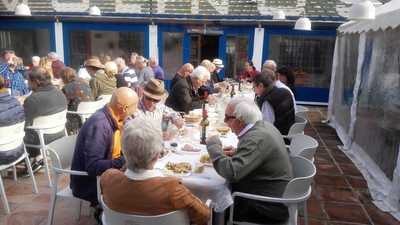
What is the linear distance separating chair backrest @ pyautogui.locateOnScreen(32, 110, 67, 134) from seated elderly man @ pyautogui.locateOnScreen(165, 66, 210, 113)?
151 cm

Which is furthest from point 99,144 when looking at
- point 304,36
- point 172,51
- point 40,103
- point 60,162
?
point 172,51

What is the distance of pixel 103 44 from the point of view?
12562 mm

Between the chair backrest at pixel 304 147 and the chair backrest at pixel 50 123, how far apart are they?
269cm

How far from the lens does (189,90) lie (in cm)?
538

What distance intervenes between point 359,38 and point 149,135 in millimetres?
5801

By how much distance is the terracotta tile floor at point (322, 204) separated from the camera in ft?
11.7

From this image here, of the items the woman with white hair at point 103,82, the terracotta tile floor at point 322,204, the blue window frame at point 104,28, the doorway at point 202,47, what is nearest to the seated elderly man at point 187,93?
the woman with white hair at point 103,82

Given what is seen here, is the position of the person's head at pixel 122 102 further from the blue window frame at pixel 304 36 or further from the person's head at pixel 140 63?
the blue window frame at pixel 304 36

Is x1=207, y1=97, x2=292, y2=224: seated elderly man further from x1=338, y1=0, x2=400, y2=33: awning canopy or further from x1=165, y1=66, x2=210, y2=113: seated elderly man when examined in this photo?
x1=338, y1=0, x2=400, y2=33: awning canopy

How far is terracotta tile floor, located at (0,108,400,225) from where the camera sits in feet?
11.7

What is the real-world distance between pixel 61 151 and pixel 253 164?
1605 millimetres

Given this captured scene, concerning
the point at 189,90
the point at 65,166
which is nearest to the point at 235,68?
the point at 189,90

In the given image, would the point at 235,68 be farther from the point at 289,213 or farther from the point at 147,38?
the point at 289,213

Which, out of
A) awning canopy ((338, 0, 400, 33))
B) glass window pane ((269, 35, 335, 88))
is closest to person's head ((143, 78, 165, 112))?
awning canopy ((338, 0, 400, 33))
